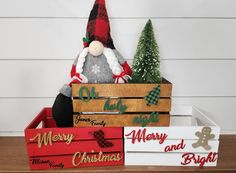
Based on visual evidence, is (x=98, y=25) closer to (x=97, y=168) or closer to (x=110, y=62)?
(x=110, y=62)

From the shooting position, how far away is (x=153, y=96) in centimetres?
Answer: 69

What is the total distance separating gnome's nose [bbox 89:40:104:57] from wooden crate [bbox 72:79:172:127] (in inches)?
4.4

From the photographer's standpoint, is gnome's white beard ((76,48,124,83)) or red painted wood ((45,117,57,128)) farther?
red painted wood ((45,117,57,128))

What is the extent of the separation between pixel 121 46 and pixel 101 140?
0.44 metres

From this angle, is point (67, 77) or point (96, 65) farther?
point (67, 77)

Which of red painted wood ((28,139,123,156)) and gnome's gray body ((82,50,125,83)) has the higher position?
gnome's gray body ((82,50,125,83))

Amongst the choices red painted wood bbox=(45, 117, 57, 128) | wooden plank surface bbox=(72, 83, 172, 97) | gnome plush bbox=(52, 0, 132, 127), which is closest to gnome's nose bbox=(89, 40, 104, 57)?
gnome plush bbox=(52, 0, 132, 127)

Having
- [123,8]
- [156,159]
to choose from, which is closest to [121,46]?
[123,8]

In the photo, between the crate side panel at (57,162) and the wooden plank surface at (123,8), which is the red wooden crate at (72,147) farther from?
the wooden plank surface at (123,8)

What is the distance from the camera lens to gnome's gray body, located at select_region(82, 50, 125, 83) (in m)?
0.72

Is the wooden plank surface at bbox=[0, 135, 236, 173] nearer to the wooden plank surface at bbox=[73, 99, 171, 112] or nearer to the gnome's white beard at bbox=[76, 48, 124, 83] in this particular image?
the wooden plank surface at bbox=[73, 99, 171, 112]

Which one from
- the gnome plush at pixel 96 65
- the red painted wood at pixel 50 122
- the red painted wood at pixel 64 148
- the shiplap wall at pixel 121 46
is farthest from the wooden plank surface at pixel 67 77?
the red painted wood at pixel 64 148

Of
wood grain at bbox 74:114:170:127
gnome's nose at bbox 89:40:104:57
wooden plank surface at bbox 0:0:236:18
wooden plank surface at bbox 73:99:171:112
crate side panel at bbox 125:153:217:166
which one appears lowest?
crate side panel at bbox 125:153:217:166

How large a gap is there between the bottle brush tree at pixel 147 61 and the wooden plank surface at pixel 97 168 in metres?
0.28
